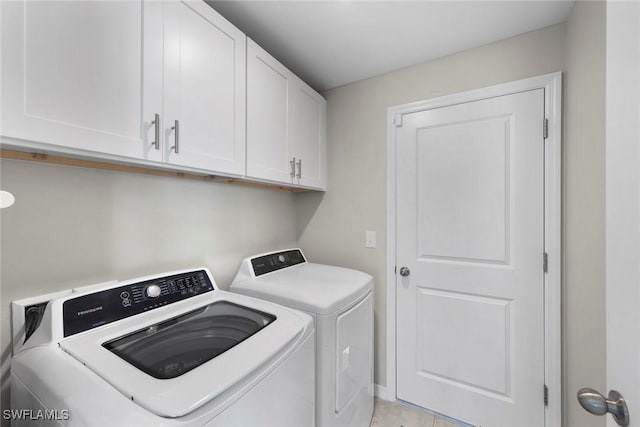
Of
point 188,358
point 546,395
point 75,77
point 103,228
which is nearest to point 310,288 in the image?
point 188,358

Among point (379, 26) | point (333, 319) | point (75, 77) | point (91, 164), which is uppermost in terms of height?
Result: point (379, 26)

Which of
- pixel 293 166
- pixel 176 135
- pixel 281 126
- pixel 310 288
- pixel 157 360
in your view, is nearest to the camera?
pixel 157 360

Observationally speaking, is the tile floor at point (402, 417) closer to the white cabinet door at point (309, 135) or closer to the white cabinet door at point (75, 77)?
the white cabinet door at point (309, 135)

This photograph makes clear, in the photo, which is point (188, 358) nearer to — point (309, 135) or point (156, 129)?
point (156, 129)

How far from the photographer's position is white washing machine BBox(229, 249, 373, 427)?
125 cm

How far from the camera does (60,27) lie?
79 cm

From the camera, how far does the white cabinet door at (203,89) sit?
42.3 inches

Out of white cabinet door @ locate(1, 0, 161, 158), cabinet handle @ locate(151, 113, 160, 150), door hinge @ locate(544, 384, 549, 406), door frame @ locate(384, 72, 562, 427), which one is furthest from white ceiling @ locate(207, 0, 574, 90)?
door hinge @ locate(544, 384, 549, 406)

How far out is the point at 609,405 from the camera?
1.69ft

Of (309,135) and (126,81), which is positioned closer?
(126,81)

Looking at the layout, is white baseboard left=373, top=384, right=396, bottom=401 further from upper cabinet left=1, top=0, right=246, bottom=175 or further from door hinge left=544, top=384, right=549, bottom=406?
upper cabinet left=1, top=0, right=246, bottom=175

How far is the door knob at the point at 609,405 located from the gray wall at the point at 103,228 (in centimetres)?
158

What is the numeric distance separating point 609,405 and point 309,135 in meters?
1.85

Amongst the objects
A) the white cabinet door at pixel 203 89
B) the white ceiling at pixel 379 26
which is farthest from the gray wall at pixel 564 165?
the white cabinet door at pixel 203 89
